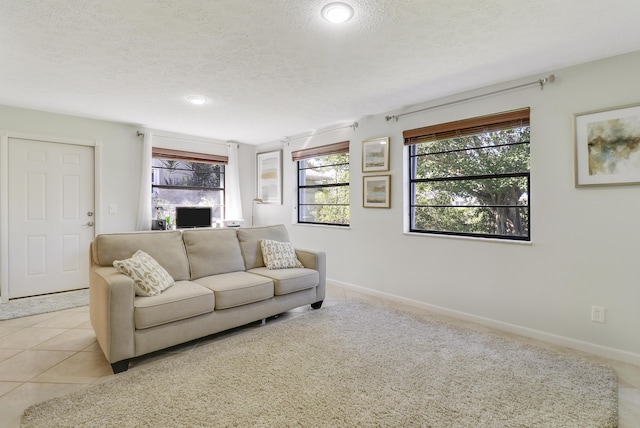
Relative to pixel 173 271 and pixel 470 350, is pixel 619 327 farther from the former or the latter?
pixel 173 271

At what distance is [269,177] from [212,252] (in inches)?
104

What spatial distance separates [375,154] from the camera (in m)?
4.02

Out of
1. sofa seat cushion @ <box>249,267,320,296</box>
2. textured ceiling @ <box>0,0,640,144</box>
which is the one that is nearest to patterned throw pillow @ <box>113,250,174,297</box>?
sofa seat cushion @ <box>249,267,320,296</box>

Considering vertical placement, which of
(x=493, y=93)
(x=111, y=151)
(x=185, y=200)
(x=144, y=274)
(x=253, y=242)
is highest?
(x=493, y=93)

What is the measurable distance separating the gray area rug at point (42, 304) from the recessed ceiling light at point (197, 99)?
2.58m

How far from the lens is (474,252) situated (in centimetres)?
320

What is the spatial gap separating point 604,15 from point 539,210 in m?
1.44

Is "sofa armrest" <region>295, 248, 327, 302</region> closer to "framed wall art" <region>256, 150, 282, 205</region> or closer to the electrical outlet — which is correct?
"framed wall art" <region>256, 150, 282, 205</region>

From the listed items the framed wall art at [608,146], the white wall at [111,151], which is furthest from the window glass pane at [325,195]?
the framed wall art at [608,146]

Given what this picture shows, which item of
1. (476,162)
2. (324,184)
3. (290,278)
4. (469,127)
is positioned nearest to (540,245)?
(476,162)

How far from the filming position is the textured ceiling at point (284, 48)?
6.27 ft

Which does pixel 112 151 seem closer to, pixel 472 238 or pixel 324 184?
pixel 324 184

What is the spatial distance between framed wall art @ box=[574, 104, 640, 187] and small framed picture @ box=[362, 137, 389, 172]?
5.96 feet

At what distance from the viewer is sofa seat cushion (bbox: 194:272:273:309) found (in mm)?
2691
